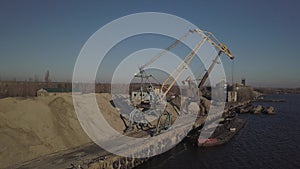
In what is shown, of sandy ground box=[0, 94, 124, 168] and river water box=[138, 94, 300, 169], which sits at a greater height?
sandy ground box=[0, 94, 124, 168]

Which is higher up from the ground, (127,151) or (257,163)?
(127,151)

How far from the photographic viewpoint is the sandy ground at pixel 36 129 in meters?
18.0

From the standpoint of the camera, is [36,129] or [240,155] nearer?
[36,129]

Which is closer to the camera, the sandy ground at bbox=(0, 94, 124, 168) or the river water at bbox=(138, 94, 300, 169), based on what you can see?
the sandy ground at bbox=(0, 94, 124, 168)

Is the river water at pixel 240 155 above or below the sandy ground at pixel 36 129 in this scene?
below

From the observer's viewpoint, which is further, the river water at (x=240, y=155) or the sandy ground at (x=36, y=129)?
the river water at (x=240, y=155)

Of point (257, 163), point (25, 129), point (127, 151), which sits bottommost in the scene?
point (257, 163)

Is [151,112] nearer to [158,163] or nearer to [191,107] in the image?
[158,163]

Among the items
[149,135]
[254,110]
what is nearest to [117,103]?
[149,135]

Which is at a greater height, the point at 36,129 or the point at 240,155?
the point at 36,129

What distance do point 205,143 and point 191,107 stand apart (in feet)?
58.5

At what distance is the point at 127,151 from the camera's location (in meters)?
19.8

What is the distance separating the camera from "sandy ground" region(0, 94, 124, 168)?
18.0 m

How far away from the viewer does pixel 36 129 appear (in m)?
20.9
